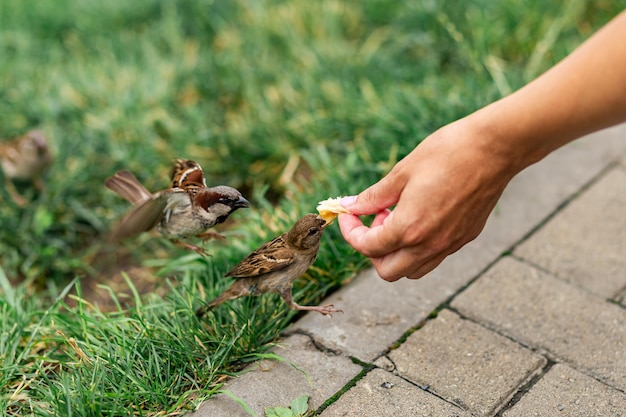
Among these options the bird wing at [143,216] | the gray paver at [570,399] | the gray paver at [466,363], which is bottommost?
the gray paver at [570,399]

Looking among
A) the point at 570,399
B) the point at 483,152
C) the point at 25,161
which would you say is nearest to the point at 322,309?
the point at 570,399

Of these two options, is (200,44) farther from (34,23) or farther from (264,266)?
(264,266)

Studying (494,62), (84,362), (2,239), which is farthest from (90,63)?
(84,362)

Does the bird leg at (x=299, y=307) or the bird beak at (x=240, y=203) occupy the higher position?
the bird beak at (x=240, y=203)

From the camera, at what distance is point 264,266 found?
9.70ft

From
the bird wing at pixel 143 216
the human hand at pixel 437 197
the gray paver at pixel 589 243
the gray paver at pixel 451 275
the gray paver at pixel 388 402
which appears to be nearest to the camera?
the human hand at pixel 437 197

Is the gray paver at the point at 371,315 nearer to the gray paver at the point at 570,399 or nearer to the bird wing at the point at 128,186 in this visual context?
the gray paver at the point at 570,399

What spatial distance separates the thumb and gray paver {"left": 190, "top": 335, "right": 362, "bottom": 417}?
2.17 feet

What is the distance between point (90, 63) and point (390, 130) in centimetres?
284

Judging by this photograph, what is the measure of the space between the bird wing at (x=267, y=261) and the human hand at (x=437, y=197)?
20.4 inches

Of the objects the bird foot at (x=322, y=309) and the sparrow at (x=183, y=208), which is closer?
the sparrow at (x=183, y=208)

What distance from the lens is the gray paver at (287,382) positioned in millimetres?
2764

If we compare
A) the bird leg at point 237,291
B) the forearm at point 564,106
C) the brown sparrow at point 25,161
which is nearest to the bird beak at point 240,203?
the bird leg at point 237,291

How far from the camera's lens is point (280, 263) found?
2951mm
